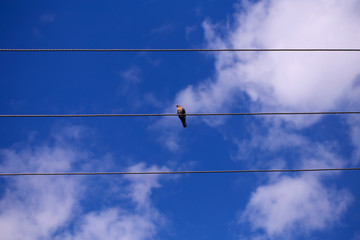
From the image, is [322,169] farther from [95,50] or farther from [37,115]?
[37,115]

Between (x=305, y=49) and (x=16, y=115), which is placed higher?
(x=305, y=49)

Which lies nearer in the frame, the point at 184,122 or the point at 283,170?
the point at 283,170

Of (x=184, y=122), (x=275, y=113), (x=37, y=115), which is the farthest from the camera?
(x=184, y=122)

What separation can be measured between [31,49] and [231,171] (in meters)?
5.62

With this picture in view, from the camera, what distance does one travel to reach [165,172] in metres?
7.02

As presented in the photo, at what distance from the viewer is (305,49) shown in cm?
696

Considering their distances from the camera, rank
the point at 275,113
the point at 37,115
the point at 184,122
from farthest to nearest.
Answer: the point at 184,122 → the point at 275,113 → the point at 37,115

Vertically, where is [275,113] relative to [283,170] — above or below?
above

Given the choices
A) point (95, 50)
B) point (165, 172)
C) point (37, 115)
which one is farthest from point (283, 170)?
point (37, 115)

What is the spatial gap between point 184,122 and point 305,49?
7.50 meters

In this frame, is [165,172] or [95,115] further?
[165,172]

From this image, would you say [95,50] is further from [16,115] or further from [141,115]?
[16,115]

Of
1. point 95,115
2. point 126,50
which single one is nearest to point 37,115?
point 95,115

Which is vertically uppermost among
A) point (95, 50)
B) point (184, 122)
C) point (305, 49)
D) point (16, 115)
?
point (184, 122)
